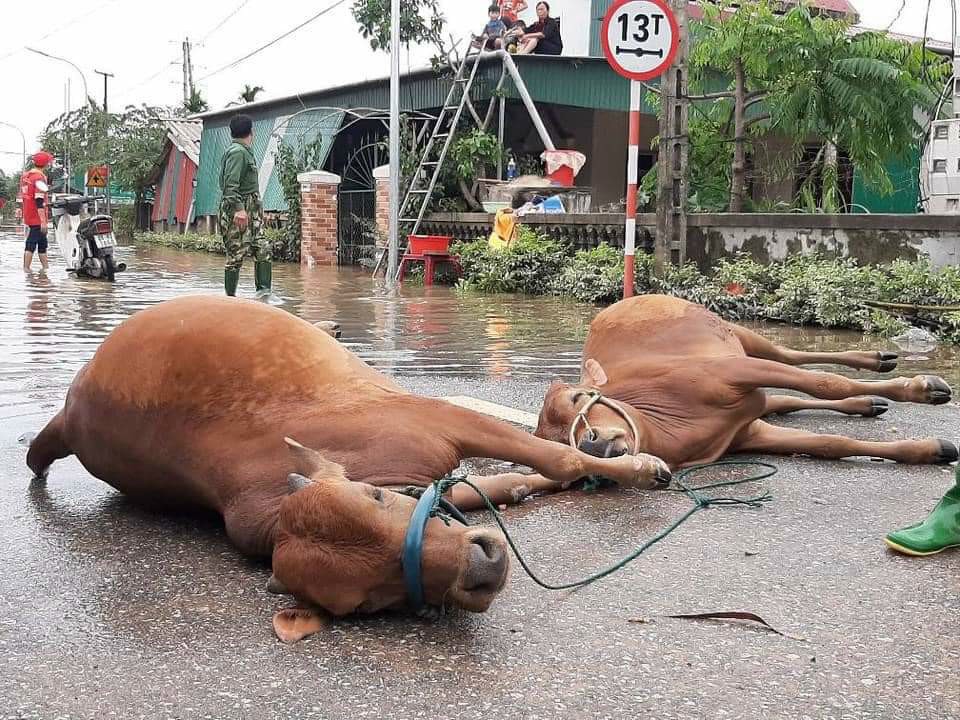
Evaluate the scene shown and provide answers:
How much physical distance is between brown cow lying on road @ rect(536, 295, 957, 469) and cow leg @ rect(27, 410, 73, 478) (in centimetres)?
177

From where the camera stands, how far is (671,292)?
13.1 meters

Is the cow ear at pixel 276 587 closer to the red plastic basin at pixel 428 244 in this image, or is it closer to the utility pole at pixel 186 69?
the red plastic basin at pixel 428 244

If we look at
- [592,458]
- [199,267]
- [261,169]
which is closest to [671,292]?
[592,458]

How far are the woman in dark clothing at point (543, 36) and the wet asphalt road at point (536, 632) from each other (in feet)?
59.3

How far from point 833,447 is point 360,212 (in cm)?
2005

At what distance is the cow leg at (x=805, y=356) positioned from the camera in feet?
18.9

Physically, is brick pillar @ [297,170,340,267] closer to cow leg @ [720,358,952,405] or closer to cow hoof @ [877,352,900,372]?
cow hoof @ [877,352,900,372]

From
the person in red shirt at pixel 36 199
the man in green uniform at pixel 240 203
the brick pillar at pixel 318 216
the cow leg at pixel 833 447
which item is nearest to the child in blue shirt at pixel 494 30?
the brick pillar at pixel 318 216

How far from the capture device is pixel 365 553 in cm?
256

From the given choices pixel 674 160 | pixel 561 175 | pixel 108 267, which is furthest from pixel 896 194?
pixel 108 267

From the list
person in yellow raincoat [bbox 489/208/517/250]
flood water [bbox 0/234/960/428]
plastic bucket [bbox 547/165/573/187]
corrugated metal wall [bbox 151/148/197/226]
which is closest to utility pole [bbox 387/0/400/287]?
flood water [bbox 0/234/960/428]

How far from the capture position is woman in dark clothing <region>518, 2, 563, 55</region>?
2080 cm

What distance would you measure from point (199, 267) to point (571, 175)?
26.4ft

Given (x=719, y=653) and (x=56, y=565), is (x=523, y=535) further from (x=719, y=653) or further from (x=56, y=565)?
(x=56, y=565)
